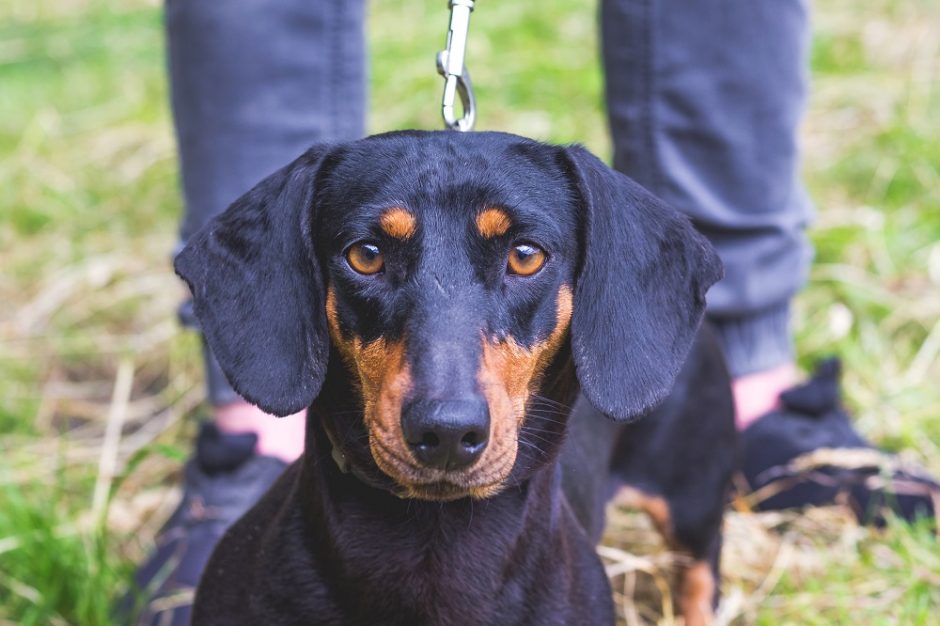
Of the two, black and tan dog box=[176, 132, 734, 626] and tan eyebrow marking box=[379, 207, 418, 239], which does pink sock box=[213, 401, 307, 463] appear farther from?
tan eyebrow marking box=[379, 207, 418, 239]

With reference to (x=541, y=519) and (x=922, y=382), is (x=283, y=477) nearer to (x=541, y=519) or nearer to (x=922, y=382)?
(x=541, y=519)

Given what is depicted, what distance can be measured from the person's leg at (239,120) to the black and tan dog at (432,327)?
2.21 ft

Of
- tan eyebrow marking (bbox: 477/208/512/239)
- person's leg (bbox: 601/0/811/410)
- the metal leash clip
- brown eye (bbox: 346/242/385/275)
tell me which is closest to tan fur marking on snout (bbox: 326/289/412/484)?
brown eye (bbox: 346/242/385/275)

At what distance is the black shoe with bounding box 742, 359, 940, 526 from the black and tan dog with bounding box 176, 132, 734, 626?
1.22m

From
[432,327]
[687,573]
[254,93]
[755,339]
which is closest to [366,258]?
[432,327]

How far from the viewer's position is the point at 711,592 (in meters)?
2.79

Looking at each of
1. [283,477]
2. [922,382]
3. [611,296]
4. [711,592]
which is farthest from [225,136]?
[922,382]

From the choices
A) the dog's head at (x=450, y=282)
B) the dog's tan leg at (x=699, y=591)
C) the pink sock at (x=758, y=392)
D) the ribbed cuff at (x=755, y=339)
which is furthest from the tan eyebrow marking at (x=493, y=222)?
the pink sock at (x=758, y=392)

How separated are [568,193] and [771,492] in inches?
59.0

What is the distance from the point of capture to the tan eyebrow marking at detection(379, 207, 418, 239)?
182cm

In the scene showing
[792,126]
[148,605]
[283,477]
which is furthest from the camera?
[792,126]

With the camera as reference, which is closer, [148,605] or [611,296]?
[611,296]

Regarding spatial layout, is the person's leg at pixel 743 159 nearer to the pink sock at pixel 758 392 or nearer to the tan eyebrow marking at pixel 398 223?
the pink sock at pixel 758 392

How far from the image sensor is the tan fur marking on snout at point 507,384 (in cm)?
170
